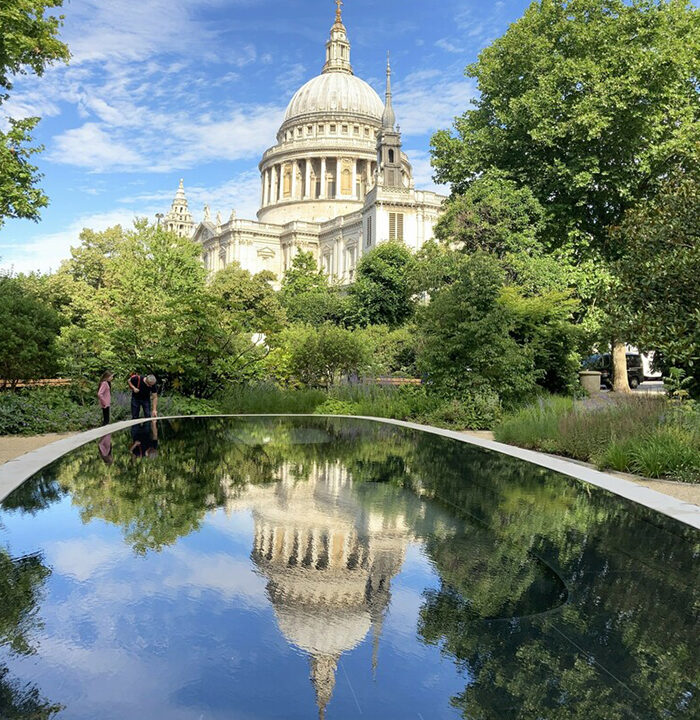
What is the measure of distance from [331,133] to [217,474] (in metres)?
102

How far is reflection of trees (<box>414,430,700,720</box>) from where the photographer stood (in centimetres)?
287

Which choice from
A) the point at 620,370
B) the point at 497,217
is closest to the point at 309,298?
the point at 620,370

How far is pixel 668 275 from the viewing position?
41.4 feet

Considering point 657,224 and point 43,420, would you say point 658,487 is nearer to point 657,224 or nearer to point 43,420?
point 657,224

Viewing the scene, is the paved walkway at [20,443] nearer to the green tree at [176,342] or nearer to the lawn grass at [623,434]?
the green tree at [176,342]

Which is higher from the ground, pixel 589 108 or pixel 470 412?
pixel 589 108

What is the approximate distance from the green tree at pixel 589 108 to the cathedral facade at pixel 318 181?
191 ft

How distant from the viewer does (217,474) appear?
880 centimetres

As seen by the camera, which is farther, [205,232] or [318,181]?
[205,232]

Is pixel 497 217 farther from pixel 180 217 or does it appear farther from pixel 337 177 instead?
pixel 180 217

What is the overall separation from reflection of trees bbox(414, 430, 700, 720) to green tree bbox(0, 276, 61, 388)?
19.5m

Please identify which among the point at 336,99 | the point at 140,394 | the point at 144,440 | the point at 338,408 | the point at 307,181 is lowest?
the point at 338,408

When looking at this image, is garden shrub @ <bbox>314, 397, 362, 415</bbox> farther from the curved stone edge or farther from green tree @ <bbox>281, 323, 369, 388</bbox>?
the curved stone edge

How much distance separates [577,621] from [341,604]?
1314 mm
